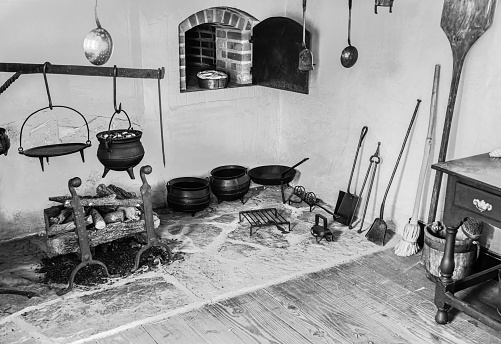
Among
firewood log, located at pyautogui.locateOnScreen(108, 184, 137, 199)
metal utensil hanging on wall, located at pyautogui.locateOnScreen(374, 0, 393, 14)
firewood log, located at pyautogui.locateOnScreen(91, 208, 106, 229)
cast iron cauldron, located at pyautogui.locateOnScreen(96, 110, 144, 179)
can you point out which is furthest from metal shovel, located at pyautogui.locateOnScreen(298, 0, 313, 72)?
firewood log, located at pyautogui.locateOnScreen(91, 208, 106, 229)

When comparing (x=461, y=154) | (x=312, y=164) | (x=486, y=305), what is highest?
(x=461, y=154)

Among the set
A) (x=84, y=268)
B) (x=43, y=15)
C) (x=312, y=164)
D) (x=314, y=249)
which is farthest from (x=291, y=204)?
(x=43, y=15)

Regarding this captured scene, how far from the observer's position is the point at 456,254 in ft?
13.4

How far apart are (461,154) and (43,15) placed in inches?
140

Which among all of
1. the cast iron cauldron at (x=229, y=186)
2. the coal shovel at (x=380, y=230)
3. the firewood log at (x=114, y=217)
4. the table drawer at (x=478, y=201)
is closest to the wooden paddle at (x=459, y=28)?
the coal shovel at (x=380, y=230)

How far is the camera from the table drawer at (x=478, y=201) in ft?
10.8

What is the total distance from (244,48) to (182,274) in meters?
2.66

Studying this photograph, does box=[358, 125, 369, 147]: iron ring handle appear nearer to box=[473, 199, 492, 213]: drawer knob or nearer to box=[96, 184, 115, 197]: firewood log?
box=[473, 199, 492, 213]: drawer knob

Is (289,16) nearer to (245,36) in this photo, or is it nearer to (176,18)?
(245,36)

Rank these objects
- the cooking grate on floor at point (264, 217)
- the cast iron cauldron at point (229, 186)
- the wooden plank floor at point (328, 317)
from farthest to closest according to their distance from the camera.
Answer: the cast iron cauldron at point (229, 186)
the cooking grate on floor at point (264, 217)
the wooden plank floor at point (328, 317)

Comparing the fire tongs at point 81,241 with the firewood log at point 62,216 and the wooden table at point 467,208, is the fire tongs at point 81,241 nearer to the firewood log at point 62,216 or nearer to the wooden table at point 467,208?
the firewood log at point 62,216

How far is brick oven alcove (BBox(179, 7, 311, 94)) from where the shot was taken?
213 inches

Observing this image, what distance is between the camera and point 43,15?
4.71 metres

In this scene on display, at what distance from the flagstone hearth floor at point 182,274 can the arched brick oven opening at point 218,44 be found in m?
1.45
